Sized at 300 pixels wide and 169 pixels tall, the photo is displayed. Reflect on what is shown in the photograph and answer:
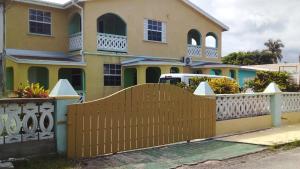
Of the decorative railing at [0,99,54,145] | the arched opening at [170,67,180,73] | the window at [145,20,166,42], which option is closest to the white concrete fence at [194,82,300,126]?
the decorative railing at [0,99,54,145]

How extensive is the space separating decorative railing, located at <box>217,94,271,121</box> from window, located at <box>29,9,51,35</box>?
40.4 feet

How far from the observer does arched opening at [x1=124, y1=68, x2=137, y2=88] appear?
Result: 22.7 m

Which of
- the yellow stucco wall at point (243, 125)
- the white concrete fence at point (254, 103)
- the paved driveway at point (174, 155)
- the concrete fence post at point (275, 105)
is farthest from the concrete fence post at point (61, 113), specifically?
the concrete fence post at point (275, 105)

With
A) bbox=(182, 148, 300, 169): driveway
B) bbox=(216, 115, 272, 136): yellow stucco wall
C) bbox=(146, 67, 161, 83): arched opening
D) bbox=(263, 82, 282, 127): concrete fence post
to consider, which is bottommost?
bbox=(182, 148, 300, 169): driveway

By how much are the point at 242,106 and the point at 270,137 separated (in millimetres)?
1730

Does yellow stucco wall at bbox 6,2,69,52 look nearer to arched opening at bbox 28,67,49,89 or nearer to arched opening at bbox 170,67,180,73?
arched opening at bbox 28,67,49,89

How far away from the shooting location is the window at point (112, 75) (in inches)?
830

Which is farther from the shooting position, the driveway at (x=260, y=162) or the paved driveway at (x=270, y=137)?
the paved driveway at (x=270, y=137)

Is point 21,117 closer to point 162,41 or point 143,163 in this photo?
point 143,163

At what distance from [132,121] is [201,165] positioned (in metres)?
2.06

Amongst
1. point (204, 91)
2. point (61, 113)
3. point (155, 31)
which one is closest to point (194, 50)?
point (155, 31)

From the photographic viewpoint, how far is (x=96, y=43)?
800 inches

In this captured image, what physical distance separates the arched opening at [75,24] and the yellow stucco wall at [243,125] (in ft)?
41.6

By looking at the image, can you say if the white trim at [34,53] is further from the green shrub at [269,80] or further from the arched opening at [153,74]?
the green shrub at [269,80]
